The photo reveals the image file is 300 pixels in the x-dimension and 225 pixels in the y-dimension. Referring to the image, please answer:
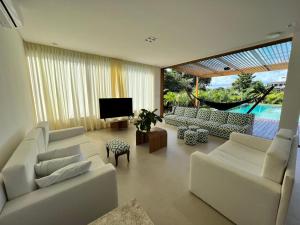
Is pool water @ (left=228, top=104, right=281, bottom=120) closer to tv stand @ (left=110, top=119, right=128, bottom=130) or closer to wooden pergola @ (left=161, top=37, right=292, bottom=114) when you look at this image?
wooden pergola @ (left=161, top=37, right=292, bottom=114)

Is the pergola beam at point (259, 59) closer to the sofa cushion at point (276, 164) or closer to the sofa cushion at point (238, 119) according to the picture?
the sofa cushion at point (238, 119)

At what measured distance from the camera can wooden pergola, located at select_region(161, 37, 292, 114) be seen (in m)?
3.30

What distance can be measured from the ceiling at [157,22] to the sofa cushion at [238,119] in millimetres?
1653

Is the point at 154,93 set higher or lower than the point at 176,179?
higher

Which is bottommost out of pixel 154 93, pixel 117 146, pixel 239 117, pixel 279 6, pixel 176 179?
pixel 176 179

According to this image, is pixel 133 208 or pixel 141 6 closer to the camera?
pixel 133 208

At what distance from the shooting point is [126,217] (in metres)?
0.89

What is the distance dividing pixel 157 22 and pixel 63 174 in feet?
7.46

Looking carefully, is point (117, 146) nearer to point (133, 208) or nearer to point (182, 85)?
point (133, 208)

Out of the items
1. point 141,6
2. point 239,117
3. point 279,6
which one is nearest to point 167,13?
point 141,6

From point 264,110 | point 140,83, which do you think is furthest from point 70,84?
point 264,110

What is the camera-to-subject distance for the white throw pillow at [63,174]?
104 cm

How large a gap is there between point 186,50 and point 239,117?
2183mm

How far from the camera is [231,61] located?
4629 millimetres
